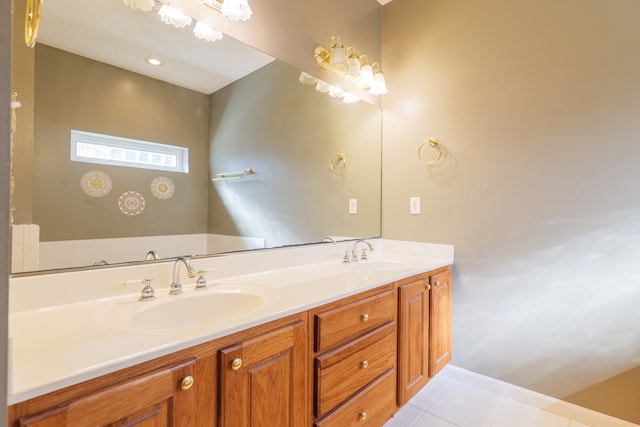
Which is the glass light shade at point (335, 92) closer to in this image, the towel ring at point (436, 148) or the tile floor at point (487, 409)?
the towel ring at point (436, 148)

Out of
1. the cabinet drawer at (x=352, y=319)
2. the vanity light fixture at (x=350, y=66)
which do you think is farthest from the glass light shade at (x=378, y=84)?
the cabinet drawer at (x=352, y=319)

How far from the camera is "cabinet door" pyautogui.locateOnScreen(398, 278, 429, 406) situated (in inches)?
56.6

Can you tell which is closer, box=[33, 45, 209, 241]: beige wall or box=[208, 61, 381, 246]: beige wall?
box=[33, 45, 209, 241]: beige wall

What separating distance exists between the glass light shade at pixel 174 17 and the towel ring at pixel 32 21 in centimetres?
41

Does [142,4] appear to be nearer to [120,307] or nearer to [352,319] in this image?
[120,307]

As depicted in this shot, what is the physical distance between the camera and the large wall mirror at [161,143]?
953mm

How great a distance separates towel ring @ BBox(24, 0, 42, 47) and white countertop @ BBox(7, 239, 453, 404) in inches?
28.7

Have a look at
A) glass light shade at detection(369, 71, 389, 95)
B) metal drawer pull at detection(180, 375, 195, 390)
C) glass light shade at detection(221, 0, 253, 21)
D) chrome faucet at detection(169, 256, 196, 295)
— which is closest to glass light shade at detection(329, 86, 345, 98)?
glass light shade at detection(369, 71, 389, 95)

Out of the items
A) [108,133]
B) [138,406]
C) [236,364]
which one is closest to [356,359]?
[236,364]

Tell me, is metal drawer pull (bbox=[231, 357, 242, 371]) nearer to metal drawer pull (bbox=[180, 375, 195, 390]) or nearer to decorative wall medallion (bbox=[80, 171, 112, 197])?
metal drawer pull (bbox=[180, 375, 195, 390])

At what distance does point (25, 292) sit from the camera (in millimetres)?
875

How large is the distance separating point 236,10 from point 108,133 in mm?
776

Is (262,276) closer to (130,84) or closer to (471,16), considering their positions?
(130,84)

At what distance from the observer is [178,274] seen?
1.14 meters
